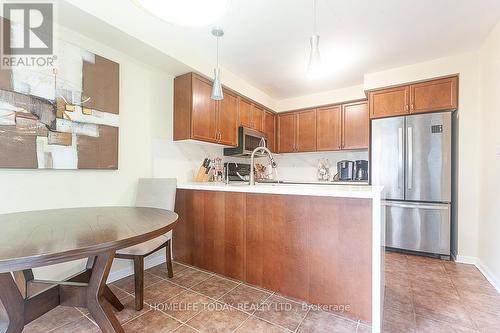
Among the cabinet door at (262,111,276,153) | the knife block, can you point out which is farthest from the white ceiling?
the knife block

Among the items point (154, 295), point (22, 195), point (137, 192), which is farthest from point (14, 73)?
point (154, 295)

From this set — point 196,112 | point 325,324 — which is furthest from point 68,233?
point 196,112

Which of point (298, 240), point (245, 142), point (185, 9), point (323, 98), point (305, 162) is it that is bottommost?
point (298, 240)

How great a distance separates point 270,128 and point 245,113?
0.86 metres

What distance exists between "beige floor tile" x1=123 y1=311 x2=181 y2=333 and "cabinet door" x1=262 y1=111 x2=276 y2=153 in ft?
9.87

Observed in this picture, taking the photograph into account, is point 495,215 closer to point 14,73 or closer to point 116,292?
point 116,292

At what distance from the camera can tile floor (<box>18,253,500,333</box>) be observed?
1.53 metres

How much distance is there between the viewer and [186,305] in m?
1.78

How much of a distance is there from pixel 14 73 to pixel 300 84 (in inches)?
129

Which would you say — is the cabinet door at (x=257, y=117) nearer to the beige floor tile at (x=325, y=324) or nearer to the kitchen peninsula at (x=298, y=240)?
the kitchen peninsula at (x=298, y=240)

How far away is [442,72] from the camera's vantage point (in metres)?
2.81

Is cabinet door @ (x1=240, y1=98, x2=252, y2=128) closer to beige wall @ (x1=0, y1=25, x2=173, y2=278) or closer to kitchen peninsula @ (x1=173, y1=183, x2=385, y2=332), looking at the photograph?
beige wall @ (x1=0, y1=25, x2=173, y2=278)

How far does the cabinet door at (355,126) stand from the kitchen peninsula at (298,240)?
6.39 feet

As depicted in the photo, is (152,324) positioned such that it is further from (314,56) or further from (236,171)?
(236,171)
